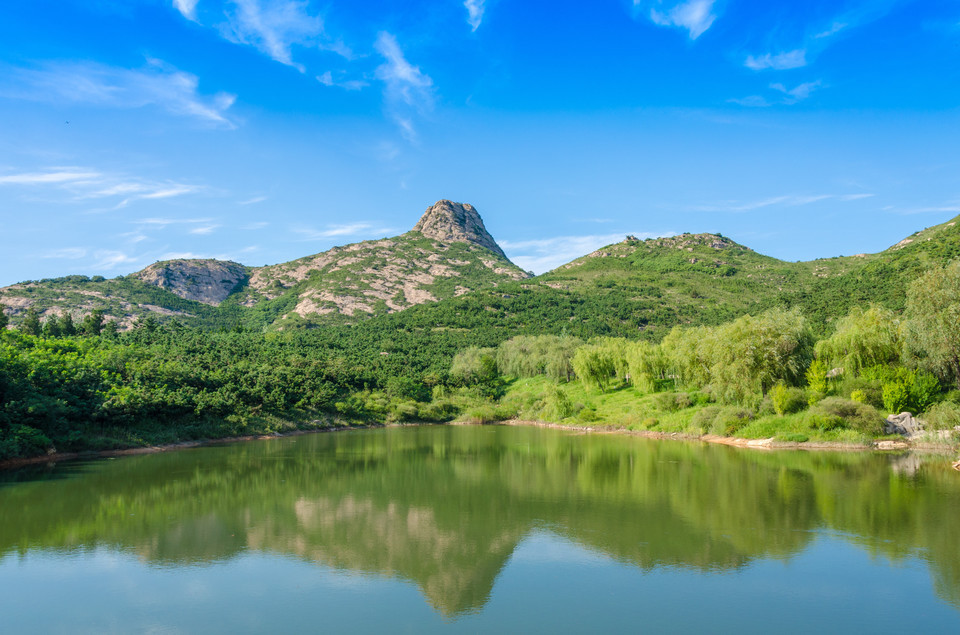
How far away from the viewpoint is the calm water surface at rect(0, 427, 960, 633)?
12.6m

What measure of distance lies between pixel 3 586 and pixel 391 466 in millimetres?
21626

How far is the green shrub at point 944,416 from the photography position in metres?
33.8

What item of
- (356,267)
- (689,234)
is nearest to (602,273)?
(689,234)

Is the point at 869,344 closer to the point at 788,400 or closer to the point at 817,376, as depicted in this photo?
the point at 817,376

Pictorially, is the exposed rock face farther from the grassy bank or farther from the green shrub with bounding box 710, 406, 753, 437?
the green shrub with bounding box 710, 406, 753, 437

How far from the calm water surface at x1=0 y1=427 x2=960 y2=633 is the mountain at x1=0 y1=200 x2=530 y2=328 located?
121 meters

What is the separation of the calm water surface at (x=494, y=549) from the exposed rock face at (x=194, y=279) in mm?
158560

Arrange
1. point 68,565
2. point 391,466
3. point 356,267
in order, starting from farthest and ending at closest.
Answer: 1. point 356,267
2. point 391,466
3. point 68,565

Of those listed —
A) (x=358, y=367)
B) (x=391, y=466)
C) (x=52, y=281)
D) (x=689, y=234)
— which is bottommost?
(x=391, y=466)

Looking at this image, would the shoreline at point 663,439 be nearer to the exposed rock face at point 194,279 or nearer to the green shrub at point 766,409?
the green shrub at point 766,409

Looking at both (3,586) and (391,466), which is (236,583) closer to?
(3,586)

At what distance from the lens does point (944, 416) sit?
34.0 meters

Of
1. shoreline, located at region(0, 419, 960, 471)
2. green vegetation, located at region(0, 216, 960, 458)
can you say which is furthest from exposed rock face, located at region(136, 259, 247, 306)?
shoreline, located at region(0, 419, 960, 471)

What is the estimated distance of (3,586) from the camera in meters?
14.6
